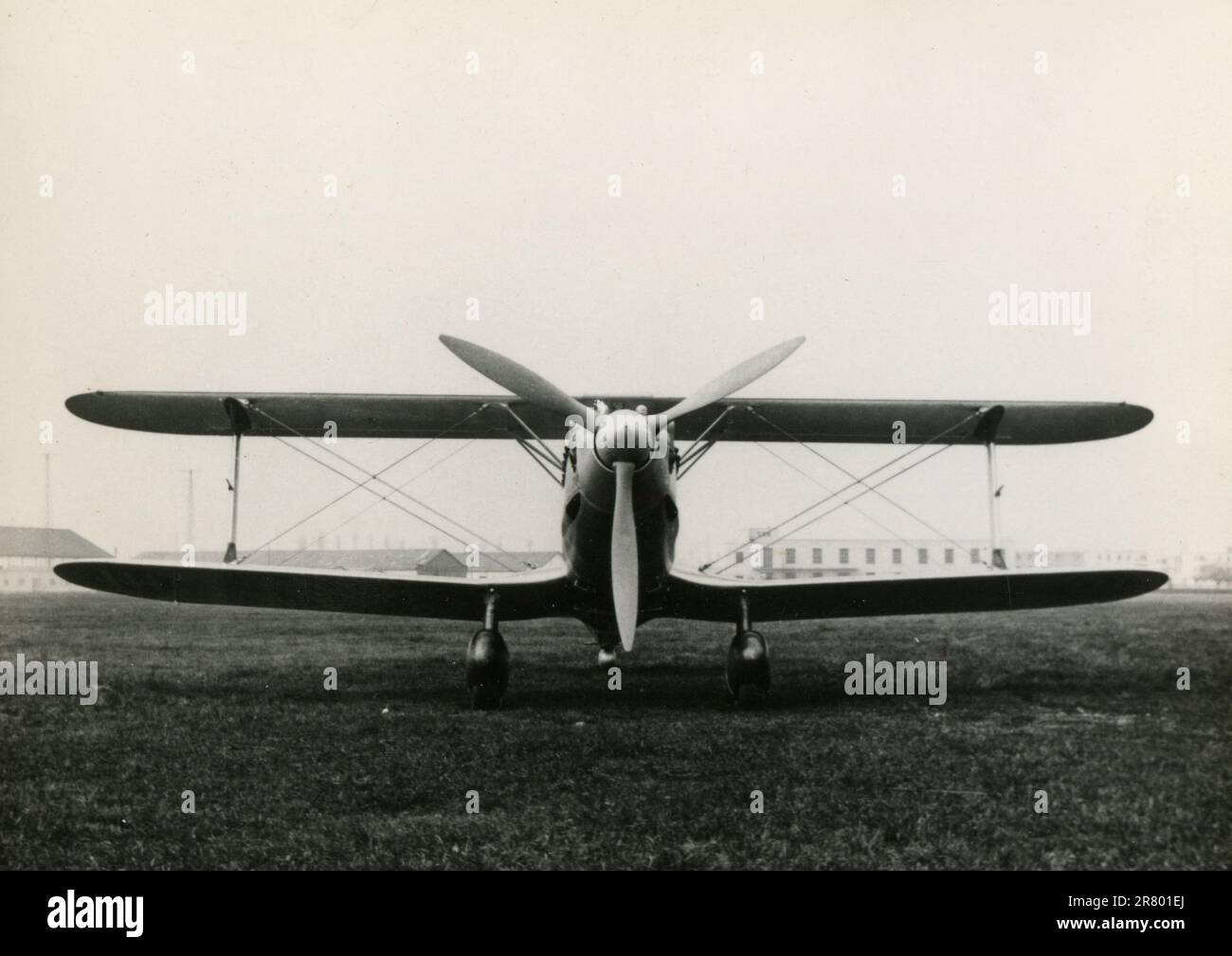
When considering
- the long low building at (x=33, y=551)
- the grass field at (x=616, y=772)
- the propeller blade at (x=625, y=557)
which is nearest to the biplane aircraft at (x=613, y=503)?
the propeller blade at (x=625, y=557)

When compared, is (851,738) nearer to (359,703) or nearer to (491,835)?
(491,835)

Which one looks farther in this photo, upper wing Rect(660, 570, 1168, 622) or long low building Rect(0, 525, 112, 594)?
long low building Rect(0, 525, 112, 594)

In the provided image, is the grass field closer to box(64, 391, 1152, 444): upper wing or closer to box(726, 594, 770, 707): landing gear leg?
box(726, 594, 770, 707): landing gear leg

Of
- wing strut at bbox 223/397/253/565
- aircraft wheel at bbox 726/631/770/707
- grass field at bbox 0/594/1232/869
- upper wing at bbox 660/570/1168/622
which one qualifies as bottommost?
grass field at bbox 0/594/1232/869

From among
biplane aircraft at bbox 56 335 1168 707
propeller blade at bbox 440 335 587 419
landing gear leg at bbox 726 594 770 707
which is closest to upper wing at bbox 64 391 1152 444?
biplane aircraft at bbox 56 335 1168 707

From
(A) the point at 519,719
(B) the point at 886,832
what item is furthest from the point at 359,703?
(B) the point at 886,832
